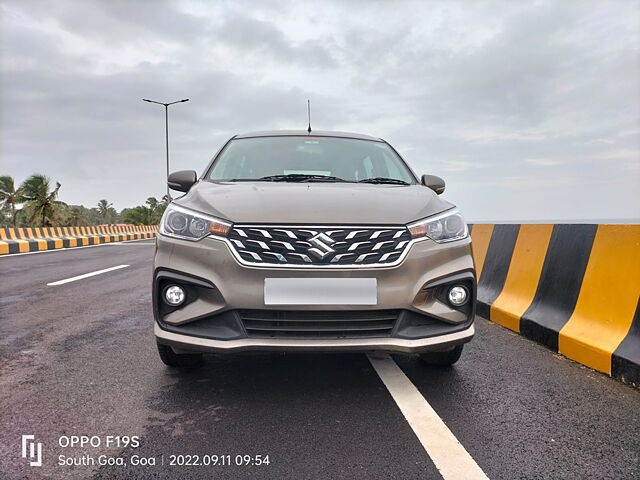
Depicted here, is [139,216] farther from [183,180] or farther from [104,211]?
[183,180]

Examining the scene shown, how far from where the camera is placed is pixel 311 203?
Result: 2.45 m

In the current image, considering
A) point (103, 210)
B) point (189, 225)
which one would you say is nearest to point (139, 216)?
point (103, 210)

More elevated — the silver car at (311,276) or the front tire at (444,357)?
the silver car at (311,276)

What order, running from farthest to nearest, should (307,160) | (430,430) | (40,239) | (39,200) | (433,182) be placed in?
1. (39,200)
2. (40,239)
3. (307,160)
4. (433,182)
5. (430,430)

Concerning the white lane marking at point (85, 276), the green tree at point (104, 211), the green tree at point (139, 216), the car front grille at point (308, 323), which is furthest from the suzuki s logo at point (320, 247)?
the green tree at point (104, 211)

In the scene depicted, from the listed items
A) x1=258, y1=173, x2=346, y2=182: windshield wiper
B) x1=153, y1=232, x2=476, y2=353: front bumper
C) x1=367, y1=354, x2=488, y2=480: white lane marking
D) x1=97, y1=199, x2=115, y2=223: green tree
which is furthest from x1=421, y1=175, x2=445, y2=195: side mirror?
x1=97, y1=199, x2=115, y2=223: green tree

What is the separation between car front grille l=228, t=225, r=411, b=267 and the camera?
2.24m

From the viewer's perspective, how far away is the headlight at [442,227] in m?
2.41

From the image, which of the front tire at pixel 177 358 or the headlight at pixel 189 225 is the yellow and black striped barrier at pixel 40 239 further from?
the headlight at pixel 189 225

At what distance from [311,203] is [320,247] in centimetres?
30

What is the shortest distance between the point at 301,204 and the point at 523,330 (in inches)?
91.6

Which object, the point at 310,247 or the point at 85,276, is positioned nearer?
the point at 310,247

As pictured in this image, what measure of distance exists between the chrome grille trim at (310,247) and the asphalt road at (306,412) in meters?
0.72

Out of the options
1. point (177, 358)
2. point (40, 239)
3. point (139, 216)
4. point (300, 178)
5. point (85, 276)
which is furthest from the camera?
point (139, 216)
